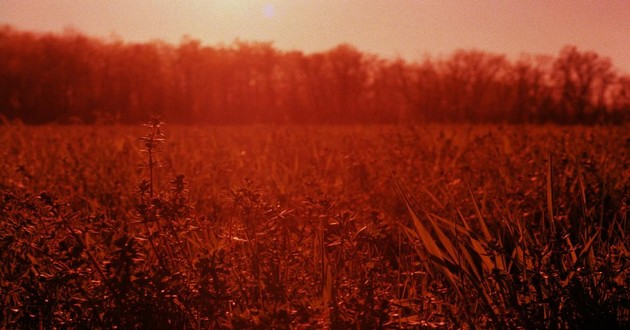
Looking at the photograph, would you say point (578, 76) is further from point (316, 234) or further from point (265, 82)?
point (316, 234)

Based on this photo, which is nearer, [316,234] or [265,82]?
[316,234]

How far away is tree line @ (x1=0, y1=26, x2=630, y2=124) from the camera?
57.0 metres

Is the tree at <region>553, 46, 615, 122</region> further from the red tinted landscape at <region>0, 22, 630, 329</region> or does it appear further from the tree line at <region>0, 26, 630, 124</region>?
the red tinted landscape at <region>0, 22, 630, 329</region>

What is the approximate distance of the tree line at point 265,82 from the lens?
57000 mm

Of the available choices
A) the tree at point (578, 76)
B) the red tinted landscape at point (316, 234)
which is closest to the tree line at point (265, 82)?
the tree at point (578, 76)

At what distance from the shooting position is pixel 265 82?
2906 inches

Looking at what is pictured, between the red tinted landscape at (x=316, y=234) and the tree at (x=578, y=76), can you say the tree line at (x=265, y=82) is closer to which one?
the tree at (x=578, y=76)

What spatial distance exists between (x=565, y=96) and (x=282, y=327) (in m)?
68.1

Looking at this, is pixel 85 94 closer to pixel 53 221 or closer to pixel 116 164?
pixel 116 164

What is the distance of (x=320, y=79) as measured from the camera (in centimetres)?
7475

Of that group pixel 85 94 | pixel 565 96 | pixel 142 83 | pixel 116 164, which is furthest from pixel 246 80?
pixel 116 164

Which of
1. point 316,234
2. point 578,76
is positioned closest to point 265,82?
point 578,76

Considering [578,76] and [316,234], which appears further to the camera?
[578,76]

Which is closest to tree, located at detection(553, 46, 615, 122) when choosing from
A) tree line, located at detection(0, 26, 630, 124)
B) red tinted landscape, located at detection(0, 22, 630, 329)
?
tree line, located at detection(0, 26, 630, 124)
